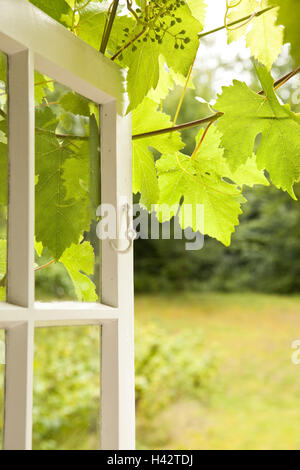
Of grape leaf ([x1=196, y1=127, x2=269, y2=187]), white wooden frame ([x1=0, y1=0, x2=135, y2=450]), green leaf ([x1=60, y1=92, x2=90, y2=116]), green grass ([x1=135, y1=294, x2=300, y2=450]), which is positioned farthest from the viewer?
green grass ([x1=135, y1=294, x2=300, y2=450])

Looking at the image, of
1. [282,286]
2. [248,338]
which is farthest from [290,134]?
[282,286]

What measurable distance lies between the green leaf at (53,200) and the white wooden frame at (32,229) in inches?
1.4

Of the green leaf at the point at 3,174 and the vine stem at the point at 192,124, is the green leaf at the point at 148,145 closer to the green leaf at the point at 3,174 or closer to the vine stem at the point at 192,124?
the vine stem at the point at 192,124

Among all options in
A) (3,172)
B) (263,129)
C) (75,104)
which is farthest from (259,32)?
(3,172)

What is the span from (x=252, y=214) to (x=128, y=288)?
6431 millimetres

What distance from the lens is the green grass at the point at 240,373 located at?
4.49 metres

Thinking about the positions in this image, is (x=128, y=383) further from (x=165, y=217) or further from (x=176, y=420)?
(x=176, y=420)

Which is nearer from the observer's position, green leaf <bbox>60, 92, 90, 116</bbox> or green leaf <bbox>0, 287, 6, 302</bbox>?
green leaf <bbox>0, 287, 6, 302</bbox>

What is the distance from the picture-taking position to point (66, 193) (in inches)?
18.4

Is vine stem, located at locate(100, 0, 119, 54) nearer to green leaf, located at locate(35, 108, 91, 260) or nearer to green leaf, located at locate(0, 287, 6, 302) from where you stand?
green leaf, located at locate(35, 108, 91, 260)

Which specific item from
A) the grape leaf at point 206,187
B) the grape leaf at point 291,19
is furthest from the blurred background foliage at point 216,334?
the grape leaf at point 291,19

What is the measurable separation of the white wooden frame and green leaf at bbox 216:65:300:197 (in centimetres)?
11

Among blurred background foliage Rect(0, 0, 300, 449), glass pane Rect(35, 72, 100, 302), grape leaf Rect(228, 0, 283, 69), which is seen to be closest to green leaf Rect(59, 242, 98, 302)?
glass pane Rect(35, 72, 100, 302)

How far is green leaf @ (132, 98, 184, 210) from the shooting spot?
56 centimetres
